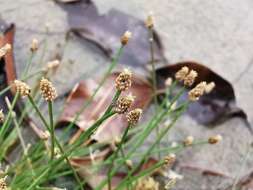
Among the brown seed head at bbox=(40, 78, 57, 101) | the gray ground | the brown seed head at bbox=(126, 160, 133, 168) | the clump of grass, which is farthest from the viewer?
the gray ground

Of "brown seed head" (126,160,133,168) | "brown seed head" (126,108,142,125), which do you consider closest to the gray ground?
"brown seed head" (126,160,133,168)

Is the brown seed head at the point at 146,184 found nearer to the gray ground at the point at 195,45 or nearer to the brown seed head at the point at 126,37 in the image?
the gray ground at the point at 195,45

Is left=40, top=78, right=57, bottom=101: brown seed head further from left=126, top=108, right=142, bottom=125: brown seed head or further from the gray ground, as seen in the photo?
the gray ground

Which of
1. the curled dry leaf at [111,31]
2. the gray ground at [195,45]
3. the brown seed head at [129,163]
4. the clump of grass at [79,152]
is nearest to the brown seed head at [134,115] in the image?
the clump of grass at [79,152]

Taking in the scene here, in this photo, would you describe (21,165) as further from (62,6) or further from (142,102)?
(62,6)

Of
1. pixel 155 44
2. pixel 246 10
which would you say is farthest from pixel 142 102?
pixel 246 10

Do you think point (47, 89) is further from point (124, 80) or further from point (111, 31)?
point (111, 31)
